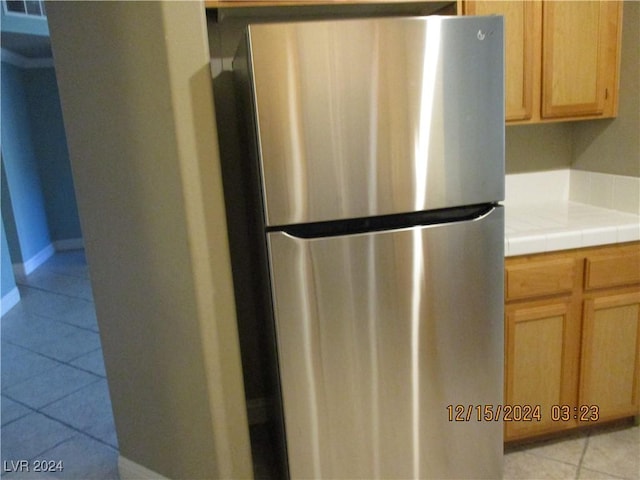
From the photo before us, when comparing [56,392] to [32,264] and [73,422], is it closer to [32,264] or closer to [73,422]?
[73,422]

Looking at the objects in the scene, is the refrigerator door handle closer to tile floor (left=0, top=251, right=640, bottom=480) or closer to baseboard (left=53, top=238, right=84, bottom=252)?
tile floor (left=0, top=251, right=640, bottom=480)

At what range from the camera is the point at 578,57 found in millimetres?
2029

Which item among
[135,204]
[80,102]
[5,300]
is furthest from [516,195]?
[5,300]

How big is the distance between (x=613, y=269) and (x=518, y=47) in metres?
0.96

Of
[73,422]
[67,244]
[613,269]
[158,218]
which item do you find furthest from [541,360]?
[67,244]

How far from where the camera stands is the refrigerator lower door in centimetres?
145

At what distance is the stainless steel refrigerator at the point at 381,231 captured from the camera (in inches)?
53.0

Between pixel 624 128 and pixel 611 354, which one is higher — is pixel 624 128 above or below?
above

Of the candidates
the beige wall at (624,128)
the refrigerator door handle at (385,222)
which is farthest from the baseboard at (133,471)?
the beige wall at (624,128)

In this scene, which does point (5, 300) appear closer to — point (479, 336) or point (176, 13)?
point (176, 13)

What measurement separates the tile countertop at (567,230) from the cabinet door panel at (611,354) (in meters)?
0.25

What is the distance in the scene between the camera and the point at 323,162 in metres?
1.37

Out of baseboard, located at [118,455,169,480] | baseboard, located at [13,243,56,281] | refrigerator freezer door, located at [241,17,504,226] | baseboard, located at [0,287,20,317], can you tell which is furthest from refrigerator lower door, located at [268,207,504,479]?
baseboard, located at [13,243,56,281]

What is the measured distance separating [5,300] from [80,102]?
3.24 m
